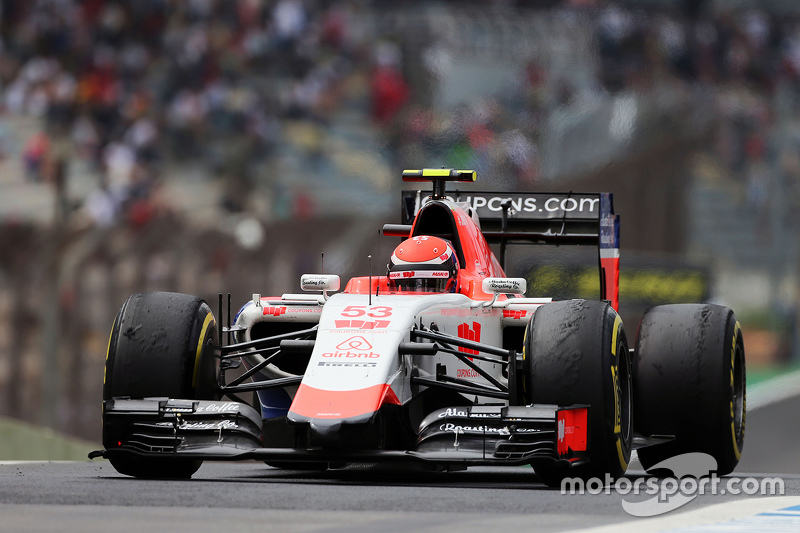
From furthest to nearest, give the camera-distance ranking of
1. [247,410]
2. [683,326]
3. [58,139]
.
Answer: [58,139] → [683,326] → [247,410]

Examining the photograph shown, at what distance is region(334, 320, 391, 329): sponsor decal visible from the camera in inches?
336

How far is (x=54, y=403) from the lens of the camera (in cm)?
1802

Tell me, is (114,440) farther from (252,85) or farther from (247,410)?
(252,85)

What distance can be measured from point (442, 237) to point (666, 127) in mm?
10618

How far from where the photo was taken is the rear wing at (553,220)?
A: 11.6 meters

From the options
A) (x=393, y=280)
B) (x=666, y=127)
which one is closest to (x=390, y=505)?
(x=393, y=280)

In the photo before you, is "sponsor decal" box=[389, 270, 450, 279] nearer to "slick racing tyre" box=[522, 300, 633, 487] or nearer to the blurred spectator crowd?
"slick racing tyre" box=[522, 300, 633, 487]

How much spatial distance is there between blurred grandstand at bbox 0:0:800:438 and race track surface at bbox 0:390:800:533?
9205 millimetres

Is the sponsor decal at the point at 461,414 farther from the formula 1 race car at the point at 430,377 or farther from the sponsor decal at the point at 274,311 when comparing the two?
the sponsor decal at the point at 274,311

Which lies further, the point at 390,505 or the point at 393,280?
the point at 393,280

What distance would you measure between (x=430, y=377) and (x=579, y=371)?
124 centimetres

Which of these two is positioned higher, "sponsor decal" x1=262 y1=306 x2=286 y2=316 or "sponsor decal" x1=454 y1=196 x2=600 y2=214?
"sponsor decal" x1=454 y1=196 x2=600 y2=214

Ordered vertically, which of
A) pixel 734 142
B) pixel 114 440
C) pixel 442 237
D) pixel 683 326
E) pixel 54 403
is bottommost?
pixel 54 403

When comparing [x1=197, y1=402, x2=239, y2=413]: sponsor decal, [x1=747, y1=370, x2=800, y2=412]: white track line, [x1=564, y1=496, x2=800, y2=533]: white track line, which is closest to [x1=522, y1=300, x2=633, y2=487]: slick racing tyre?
[x1=564, y1=496, x2=800, y2=533]: white track line
